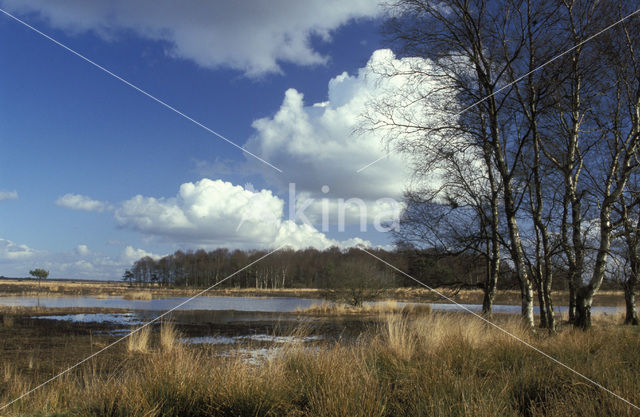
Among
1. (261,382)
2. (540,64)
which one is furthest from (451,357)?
(540,64)

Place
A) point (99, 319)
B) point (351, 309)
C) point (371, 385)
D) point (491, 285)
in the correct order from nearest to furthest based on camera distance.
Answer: point (371, 385) < point (491, 285) < point (99, 319) < point (351, 309)

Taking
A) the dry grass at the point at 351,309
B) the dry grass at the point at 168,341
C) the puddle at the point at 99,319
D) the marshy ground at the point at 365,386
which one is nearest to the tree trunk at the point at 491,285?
the marshy ground at the point at 365,386

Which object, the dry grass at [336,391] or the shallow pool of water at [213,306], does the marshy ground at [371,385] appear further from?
the shallow pool of water at [213,306]

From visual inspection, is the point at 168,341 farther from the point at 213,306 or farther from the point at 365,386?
the point at 213,306

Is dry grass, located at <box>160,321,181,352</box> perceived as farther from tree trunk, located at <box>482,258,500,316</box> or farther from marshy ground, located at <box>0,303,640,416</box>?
tree trunk, located at <box>482,258,500,316</box>

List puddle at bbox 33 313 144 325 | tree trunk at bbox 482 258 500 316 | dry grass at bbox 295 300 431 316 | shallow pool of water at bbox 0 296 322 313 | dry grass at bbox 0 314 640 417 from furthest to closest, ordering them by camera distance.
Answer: shallow pool of water at bbox 0 296 322 313 → dry grass at bbox 295 300 431 316 → puddle at bbox 33 313 144 325 → tree trunk at bbox 482 258 500 316 → dry grass at bbox 0 314 640 417

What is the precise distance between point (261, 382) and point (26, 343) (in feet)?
47.7

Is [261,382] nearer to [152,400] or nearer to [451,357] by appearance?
[152,400]

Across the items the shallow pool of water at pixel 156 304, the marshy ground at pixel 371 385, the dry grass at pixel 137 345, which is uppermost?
the marshy ground at pixel 371 385

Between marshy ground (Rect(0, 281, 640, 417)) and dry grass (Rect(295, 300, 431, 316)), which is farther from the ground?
marshy ground (Rect(0, 281, 640, 417))

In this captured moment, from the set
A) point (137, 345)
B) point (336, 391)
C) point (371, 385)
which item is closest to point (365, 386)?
point (371, 385)

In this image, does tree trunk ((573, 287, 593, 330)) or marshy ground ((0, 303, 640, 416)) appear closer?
marshy ground ((0, 303, 640, 416))

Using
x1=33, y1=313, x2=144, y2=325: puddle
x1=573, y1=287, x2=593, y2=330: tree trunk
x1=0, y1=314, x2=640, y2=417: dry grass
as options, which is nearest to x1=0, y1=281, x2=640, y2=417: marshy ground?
x1=0, y1=314, x2=640, y2=417: dry grass

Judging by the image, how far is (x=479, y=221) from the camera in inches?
597
